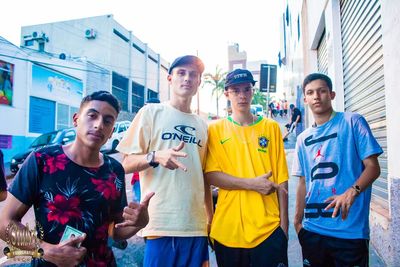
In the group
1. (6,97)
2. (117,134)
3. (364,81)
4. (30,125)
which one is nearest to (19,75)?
(6,97)

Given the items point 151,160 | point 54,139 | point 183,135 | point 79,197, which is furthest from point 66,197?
point 54,139

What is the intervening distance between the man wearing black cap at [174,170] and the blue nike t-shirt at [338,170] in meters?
0.85

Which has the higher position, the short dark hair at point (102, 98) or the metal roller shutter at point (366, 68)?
the metal roller shutter at point (366, 68)

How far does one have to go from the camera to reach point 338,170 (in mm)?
2283

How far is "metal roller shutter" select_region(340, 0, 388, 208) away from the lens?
3.76 meters

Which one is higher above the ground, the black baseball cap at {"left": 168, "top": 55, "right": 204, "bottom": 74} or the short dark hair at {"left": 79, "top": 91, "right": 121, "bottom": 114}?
the black baseball cap at {"left": 168, "top": 55, "right": 204, "bottom": 74}

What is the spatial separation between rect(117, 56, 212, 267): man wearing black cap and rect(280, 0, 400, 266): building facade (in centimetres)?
195

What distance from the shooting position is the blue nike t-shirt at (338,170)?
2.20 m

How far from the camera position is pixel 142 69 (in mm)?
37969

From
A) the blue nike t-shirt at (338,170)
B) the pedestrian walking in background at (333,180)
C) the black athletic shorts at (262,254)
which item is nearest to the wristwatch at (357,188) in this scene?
the pedestrian walking in background at (333,180)

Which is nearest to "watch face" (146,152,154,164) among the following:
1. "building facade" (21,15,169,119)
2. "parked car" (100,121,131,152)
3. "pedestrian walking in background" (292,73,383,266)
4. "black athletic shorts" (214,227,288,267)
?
"black athletic shorts" (214,227,288,267)

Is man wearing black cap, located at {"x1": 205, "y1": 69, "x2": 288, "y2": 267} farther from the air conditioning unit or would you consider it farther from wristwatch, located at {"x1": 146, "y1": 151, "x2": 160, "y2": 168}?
the air conditioning unit

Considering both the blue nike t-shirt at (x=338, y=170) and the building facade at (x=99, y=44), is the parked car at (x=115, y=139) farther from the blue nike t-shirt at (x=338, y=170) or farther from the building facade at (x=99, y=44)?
the building facade at (x=99, y=44)

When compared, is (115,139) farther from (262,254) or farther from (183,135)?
(262,254)
